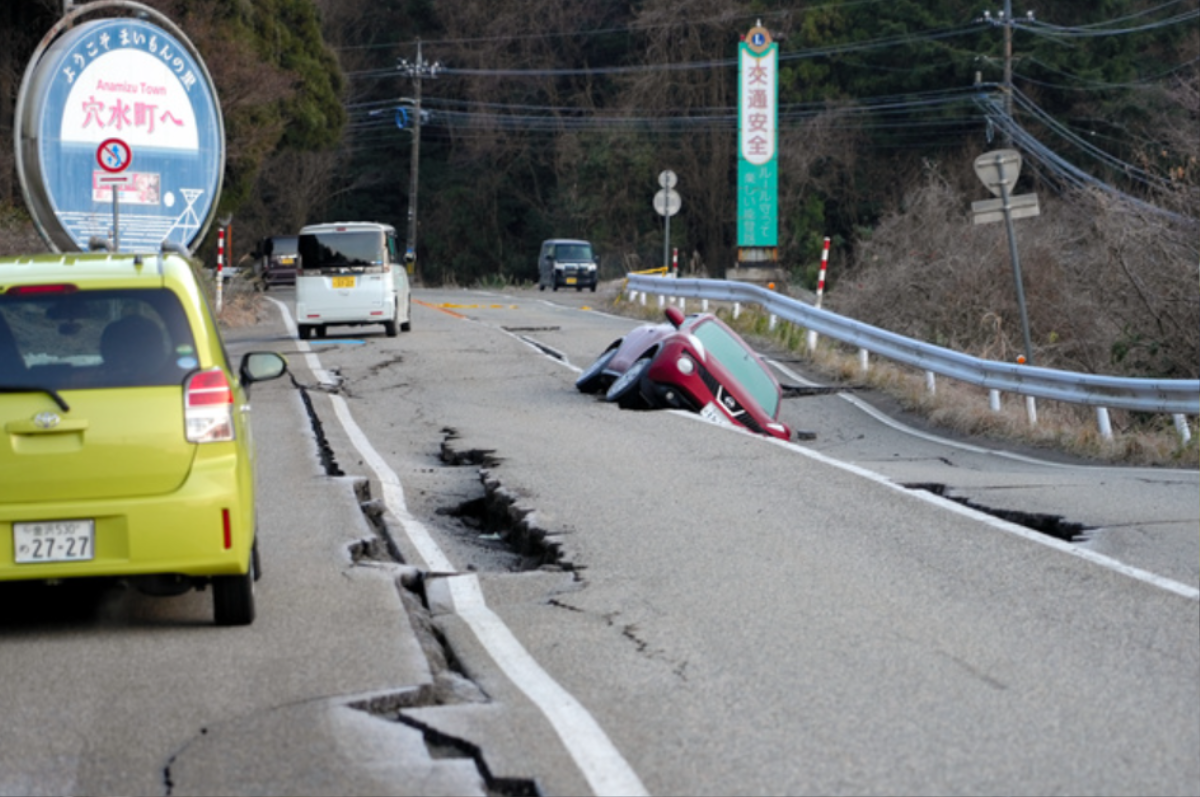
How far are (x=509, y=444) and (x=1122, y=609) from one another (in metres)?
7.39

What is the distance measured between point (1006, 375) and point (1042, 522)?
7.19 metres

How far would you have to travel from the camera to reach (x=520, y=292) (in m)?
51.1

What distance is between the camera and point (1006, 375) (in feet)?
57.3

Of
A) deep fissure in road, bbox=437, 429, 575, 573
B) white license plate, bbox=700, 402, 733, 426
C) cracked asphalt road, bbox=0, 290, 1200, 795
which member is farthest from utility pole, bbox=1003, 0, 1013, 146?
deep fissure in road, bbox=437, 429, 575, 573

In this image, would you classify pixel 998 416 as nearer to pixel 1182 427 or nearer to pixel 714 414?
pixel 1182 427

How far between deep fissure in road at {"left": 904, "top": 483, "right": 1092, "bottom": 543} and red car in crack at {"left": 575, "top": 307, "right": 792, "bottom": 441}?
4.92 metres

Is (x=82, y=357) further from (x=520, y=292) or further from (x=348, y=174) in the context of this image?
(x=348, y=174)

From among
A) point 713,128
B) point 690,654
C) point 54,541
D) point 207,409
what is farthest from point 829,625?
point 713,128

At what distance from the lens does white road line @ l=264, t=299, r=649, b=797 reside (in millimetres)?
5539

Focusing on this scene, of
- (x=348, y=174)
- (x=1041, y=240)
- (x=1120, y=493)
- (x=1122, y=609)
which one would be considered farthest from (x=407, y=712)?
(x=348, y=174)

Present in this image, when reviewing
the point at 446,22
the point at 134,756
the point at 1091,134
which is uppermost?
the point at 446,22

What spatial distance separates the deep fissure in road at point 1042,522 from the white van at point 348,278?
667 inches

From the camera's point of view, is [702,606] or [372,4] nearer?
[702,606]

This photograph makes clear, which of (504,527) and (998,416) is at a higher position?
(998,416)
